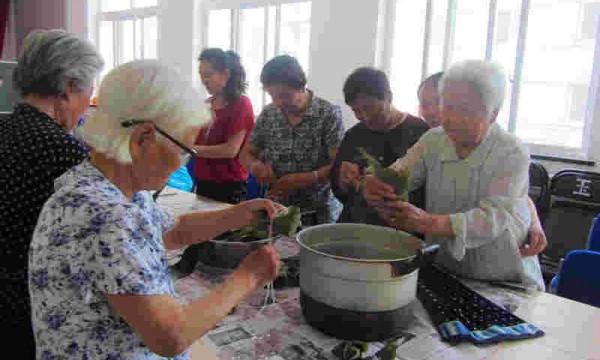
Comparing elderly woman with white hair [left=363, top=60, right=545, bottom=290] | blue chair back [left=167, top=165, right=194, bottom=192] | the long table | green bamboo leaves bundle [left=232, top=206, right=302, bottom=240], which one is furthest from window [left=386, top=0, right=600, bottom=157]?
green bamboo leaves bundle [left=232, top=206, right=302, bottom=240]

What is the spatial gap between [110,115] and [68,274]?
31cm

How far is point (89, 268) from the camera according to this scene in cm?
84

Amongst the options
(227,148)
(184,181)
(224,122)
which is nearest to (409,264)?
(227,148)

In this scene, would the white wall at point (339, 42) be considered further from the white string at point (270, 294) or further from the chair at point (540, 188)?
the white string at point (270, 294)

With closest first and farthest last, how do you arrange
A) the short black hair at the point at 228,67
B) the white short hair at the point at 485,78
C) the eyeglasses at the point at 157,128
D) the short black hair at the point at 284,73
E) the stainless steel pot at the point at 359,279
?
the eyeglasses at the point at 157,128, the stainless steel pot at the point at 359,279, the white short hair at the point at 485,78, the short black hair at the point at 284,73, the short black hair at the point at 228,67

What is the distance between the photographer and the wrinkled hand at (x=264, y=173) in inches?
98.3

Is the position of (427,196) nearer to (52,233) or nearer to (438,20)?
(52,233)

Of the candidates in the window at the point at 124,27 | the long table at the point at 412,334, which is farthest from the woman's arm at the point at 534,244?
the window at the point at 124,27

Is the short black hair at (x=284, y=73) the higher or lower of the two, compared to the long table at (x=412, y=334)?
higher

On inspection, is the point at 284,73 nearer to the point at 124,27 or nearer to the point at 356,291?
the point at 356,291

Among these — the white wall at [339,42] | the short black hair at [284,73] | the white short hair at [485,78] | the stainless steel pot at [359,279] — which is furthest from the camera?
the white wall at [339,42]

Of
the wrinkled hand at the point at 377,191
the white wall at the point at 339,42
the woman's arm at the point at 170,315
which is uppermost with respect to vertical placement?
the white wall at the point at 339,42

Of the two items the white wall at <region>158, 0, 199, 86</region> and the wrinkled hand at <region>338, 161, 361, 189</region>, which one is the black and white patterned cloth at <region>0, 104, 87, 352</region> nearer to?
the wrinkled hand at <region>338, 161, 361, 189</region>

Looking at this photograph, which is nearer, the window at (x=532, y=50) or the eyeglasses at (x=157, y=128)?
the eyeglasses at (x=157, y=128)
